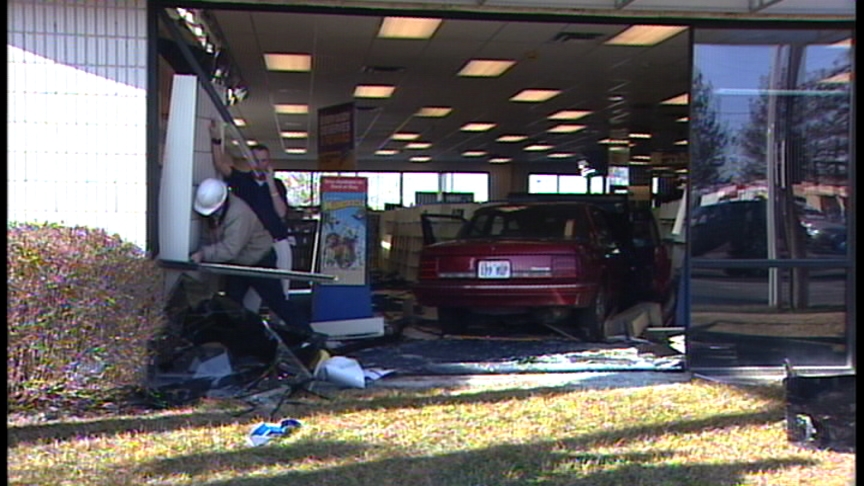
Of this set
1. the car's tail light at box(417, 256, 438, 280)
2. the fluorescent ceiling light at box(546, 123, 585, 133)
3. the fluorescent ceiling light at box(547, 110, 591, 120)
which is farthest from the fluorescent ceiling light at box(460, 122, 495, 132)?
the car's tail light at box(417, 256, 438, 280)

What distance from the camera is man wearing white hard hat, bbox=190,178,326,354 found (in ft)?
25.2

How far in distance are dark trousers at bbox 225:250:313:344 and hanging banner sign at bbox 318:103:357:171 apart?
3.89 meters

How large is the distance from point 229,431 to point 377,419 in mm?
969

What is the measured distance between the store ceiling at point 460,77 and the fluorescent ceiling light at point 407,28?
0.12 m

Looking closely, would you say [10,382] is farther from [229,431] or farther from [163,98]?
[163,98]

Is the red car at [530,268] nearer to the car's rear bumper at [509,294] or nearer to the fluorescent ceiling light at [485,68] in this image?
the car's rear bumper at [509,294]

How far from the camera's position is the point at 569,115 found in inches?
760

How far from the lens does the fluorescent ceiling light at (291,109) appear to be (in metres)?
18.4

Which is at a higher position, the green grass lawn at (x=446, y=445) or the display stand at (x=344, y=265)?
the display stand at (x=344, y=265)

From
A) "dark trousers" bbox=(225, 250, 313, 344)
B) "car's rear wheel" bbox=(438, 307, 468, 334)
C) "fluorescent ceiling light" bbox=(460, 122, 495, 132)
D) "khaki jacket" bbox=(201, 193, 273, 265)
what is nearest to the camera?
"khaki jacket" bbox=(201, 193, 273, 265)

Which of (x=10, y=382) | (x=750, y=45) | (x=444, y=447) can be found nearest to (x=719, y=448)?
(x=444, y=447)

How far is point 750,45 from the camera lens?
7812 mm

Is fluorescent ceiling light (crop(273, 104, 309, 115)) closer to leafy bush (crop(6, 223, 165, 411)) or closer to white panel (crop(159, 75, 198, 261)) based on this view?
white panel (crop(159, 75, 198, 261))

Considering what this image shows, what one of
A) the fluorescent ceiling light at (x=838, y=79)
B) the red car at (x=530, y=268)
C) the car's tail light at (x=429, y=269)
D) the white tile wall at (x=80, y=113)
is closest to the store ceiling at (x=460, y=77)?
the white tile wall at (x=80, y=113)
